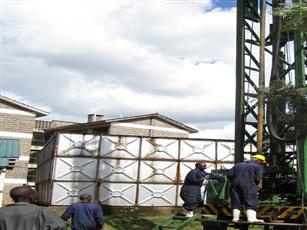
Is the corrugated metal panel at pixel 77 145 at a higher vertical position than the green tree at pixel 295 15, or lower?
lower

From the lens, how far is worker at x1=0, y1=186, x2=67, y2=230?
3705 mm

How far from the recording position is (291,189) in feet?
35.2

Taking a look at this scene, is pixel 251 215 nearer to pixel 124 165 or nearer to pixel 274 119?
pixel 274 119

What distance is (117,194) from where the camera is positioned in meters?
15.9

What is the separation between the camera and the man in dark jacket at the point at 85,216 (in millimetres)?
7649

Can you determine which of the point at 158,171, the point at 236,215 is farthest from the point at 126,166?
the point at 236,215

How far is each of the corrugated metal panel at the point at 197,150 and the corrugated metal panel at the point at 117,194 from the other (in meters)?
2.21

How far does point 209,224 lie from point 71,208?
3.16 m

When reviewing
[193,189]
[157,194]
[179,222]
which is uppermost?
[193,189]

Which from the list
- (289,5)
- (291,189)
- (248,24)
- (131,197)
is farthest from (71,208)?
(131,197)

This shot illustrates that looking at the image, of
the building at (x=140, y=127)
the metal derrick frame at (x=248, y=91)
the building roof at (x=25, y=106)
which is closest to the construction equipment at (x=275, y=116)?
the metal derrick frame at (x=248, y=91)

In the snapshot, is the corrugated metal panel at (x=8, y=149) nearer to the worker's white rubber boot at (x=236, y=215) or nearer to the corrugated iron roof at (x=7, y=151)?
the corrugated iron roof at (x=7, y=151)

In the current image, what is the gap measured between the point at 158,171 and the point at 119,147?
162 cm

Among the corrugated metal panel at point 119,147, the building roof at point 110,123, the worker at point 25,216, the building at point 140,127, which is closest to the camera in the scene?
the worker at point 25,216
